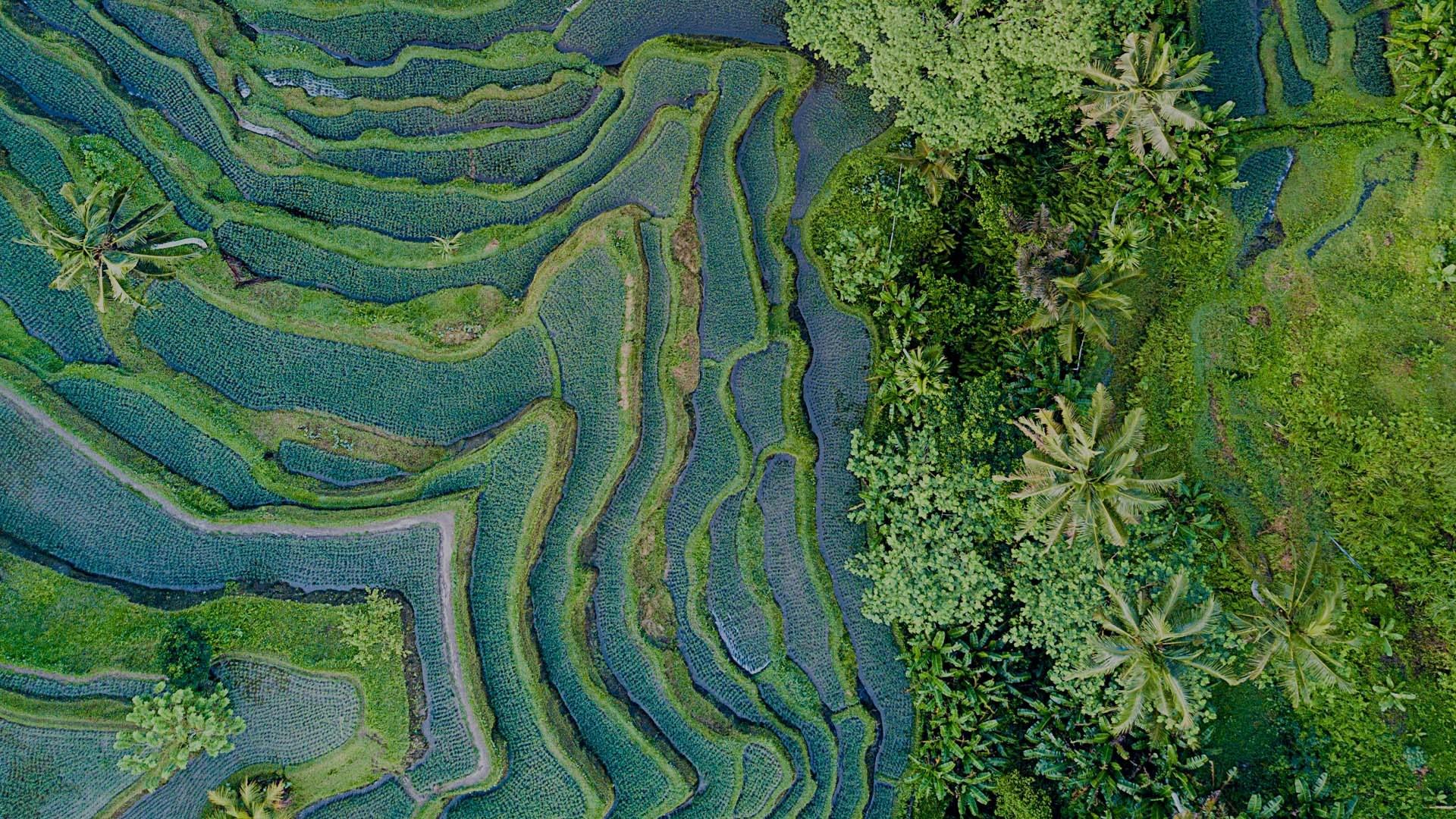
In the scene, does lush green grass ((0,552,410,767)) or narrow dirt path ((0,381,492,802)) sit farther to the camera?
narrow dirt path ((0,381,492,802))

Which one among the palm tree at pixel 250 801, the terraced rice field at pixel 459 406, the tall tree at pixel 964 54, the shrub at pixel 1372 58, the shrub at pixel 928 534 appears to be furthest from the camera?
the shrub at pixel 1372 58

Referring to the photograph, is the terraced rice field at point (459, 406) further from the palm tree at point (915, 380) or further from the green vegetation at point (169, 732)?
the palm tree at point (915, 380)

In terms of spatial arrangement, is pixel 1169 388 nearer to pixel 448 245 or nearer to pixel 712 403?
pixel 712 403

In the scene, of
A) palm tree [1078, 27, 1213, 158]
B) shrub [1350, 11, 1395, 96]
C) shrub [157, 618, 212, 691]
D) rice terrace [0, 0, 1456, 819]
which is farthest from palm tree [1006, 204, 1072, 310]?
shrub [157, 618, 212, 691]

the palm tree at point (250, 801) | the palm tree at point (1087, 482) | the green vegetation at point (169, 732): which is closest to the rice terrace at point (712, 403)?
the palm tree at point (250, 801)

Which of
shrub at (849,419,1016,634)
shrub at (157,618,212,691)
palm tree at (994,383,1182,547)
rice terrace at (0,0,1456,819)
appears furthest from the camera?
rice terrace at (0,0,1456,819)

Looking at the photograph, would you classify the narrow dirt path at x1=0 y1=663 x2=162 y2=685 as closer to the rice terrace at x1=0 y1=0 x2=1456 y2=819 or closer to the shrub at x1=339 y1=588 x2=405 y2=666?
the rice terrace at x1=0 y1=0 x2=1456 y2=819

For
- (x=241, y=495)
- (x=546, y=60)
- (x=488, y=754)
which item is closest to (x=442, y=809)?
(x=488, y=754)
